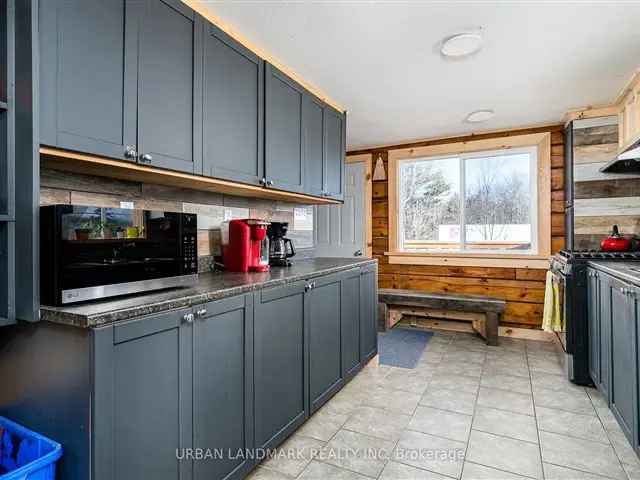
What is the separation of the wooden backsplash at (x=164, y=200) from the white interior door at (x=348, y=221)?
1972 mm

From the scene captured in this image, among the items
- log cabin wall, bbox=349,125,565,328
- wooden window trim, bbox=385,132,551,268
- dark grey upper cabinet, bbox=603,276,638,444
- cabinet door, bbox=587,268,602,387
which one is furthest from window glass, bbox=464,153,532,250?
dark grey upper cabinet, bbox=603,276,638,444

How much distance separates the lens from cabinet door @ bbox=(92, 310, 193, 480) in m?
1.12

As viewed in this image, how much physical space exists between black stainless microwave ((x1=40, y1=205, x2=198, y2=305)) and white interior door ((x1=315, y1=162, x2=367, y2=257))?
3624 mm

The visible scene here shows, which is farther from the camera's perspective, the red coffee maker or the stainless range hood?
the stainless range hood

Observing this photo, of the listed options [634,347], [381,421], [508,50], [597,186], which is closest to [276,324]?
[381,421]

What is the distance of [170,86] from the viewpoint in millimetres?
1764

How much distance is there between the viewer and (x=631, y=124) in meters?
3.10

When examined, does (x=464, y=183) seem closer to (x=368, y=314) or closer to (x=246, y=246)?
(x=368, y=314)

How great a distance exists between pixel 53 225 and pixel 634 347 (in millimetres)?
2552

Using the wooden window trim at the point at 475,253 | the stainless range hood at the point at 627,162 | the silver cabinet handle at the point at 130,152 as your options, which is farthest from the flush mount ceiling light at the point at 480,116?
the silver cabinet handle at the point at 130,152

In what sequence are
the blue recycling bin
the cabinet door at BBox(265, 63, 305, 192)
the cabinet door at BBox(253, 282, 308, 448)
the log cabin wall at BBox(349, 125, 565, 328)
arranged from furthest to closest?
1. the log cabin wall at BBox(349, 125, 565, 328)
2. the cabinet door at BBox(265, 63, 305, 192)
3. the cabinet door at BBox(253, 282, 308, 448)
4. the blue recycling bin

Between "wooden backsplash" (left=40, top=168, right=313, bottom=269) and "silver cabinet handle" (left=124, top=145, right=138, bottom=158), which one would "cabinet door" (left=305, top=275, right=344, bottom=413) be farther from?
"silver cabinet handle" (left=124, top=145, right=138, bottom=158)

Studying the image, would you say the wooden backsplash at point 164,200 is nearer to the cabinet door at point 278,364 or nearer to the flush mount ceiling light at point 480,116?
the cabinet door at point 278,364

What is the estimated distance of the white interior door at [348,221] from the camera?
16.8 feet
